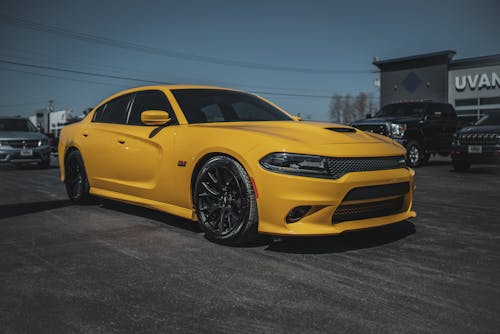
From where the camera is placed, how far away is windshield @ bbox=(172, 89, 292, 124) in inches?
186

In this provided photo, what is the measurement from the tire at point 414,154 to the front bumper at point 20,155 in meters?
9.67

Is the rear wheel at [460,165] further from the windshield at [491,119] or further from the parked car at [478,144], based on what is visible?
the windshield at [491,119]

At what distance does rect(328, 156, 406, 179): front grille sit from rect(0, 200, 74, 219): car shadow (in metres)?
3.78

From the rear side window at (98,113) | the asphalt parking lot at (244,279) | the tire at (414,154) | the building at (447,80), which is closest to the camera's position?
the asphalt parking lot at (244,279)

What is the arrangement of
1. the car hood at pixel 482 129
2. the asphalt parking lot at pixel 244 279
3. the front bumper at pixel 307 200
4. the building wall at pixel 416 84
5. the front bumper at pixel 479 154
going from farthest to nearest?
the building wall at pixel 416 84 → the car hood at pixel 482 129 → the front bumper at pixel 479 154 → the front bumper at pixel 307 200 → the asphalt parking lot at pixel 244 279

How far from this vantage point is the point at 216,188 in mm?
3977

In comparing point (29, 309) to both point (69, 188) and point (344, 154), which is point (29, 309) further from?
point (69, 188)

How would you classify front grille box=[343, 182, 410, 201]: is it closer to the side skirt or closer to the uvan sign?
the side skirt

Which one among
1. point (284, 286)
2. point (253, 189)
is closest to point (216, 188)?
point (253, 189)

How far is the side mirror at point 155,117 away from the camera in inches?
176

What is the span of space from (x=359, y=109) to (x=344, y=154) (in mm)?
129830

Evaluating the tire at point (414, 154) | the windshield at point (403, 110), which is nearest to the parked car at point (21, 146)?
the windshield at point (403, 110)

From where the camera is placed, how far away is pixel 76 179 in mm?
6227

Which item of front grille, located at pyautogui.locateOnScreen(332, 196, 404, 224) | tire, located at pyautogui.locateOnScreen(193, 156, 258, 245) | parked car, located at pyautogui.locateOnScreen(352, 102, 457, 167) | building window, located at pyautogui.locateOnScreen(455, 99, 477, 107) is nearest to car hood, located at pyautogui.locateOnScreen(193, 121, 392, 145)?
tire, located at pyautogui.locateOnScreen(193, 156, 258, 245)
